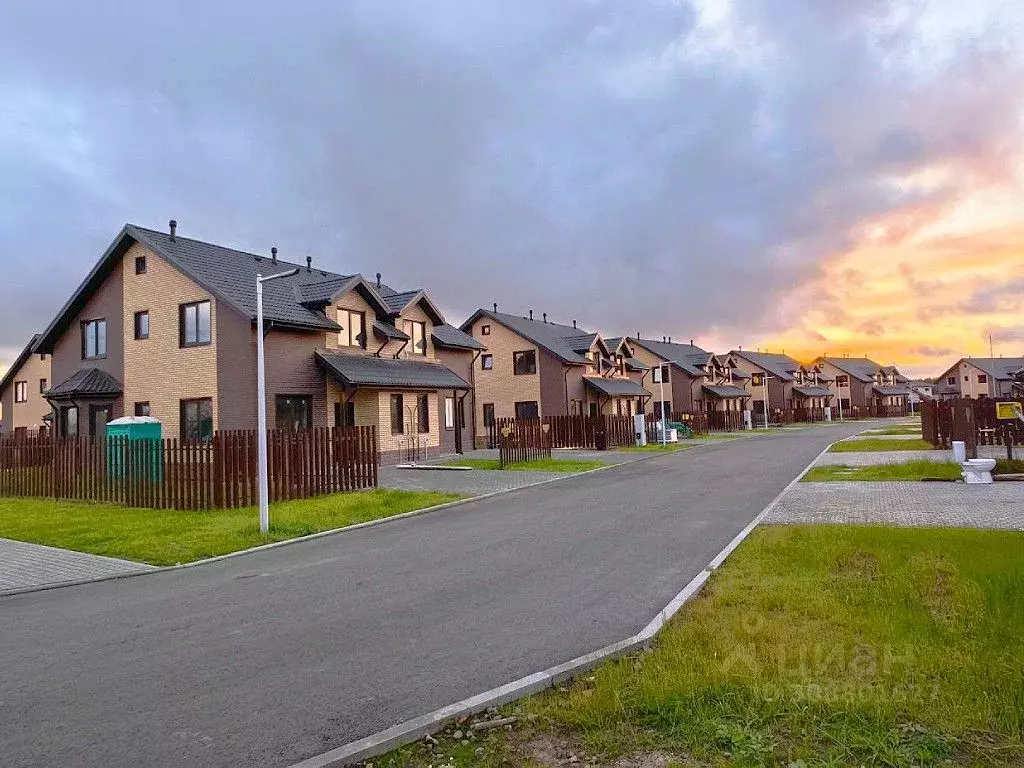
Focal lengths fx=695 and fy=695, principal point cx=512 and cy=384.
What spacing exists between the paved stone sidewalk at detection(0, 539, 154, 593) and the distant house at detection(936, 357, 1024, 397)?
101m

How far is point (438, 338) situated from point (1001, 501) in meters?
24.3

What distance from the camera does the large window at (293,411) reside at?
24.0 m

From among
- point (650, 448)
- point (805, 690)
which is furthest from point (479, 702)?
point (650, 448)

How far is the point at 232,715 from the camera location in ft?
15.6

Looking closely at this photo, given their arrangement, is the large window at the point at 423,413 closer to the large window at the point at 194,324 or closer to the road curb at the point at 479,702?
the large window at the point at 194,324

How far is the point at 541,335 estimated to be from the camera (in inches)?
1759

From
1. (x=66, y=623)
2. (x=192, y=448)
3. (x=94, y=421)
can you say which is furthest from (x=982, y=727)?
(x=94, y=421)

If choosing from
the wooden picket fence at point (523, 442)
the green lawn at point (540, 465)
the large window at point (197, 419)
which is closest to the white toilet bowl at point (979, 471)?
the green lawn at point (540, 465)

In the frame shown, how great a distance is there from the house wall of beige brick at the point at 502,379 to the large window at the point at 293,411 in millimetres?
19279

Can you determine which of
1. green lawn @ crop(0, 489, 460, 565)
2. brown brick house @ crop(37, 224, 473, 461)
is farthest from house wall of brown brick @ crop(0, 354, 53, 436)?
green lawn @ crop(0, 489, 460, 565)

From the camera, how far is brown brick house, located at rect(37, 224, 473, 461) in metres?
23.7

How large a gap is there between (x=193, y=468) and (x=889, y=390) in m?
111

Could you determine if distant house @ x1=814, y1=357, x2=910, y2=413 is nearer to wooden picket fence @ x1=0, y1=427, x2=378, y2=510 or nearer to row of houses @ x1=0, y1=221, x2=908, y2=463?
row of houses @ x1=0, y1=221, x2=908, y2=463

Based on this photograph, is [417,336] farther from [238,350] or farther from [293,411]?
[238,350]
